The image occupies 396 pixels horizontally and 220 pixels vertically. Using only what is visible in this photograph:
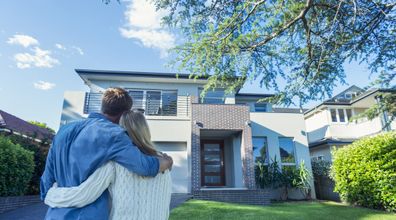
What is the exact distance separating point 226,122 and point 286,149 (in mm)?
3738

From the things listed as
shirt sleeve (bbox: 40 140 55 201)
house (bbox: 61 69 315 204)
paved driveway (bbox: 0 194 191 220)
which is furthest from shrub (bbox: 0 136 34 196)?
shirt sleeve (bbox: 40 140 55 201)

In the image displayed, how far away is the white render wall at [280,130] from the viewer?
464 inches

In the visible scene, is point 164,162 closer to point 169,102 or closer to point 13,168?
point 13,168

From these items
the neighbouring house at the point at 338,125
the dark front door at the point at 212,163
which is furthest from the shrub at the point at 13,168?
the neighbouring house at the point at 338,125

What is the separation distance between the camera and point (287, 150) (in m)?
12.0

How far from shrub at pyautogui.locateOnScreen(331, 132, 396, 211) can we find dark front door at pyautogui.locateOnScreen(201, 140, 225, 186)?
5170 mm

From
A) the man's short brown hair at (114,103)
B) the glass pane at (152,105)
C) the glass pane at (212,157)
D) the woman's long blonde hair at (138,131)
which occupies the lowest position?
the woman's long blonde hair at (138,131)

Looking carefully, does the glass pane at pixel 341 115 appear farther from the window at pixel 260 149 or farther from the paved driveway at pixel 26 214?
the paved driveway at pixel 26 214

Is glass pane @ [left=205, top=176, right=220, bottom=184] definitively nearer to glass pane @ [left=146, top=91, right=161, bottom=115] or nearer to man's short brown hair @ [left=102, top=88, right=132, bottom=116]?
glass pane @ [left=146, top=91, right=161, bottom=115]

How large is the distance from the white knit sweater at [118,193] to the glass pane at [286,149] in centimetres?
1142

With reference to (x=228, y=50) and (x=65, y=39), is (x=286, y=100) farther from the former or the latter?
(x=65, y=39)

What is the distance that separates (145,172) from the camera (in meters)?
1.34

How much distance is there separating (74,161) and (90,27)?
9092 mm

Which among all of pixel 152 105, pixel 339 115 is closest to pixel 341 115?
pixel 339 115
